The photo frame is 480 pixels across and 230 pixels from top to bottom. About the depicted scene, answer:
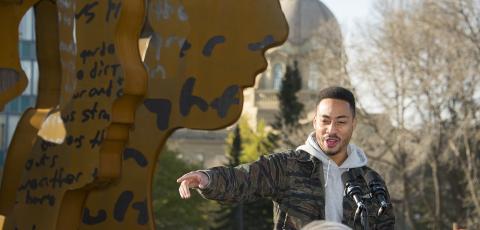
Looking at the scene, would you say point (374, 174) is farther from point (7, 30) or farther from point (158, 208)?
point (158, 208)

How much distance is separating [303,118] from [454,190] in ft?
31.9

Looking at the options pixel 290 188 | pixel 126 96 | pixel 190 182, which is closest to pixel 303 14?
pixel 126 96

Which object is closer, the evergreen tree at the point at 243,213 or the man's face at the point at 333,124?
the man's face at the point at 333,124

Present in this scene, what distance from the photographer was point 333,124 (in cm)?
507

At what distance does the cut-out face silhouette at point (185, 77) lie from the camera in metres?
7.02

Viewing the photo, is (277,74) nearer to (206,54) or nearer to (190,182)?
(206,54)

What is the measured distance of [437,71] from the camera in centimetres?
3152

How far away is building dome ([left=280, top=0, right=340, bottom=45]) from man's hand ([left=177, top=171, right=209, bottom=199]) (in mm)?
52138

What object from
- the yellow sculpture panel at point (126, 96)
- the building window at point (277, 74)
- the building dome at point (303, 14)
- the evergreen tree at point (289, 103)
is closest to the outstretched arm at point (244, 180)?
the yellow sculpture panel at point (126, 96)

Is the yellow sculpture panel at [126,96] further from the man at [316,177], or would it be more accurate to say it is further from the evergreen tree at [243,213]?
the evergreen tree at [243,213]

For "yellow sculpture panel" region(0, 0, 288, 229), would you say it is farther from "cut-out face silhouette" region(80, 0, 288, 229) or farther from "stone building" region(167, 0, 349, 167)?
"stone building" region(167, 0, 349, 167)

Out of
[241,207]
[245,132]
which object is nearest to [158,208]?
[241,207]

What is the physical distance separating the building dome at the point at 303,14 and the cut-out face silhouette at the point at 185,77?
49.7 metres

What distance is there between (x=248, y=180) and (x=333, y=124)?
475 millimetres
